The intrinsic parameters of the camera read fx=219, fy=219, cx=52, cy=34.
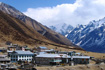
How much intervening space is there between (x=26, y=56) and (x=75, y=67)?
96.2 feet

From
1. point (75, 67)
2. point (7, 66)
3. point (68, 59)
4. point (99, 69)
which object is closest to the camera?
point (7, 66)

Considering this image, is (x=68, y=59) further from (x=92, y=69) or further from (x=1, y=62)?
(x=1, y=62)

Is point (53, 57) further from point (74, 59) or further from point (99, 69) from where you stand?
point (99, 69)

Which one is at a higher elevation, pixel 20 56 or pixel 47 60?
pixel 20 56

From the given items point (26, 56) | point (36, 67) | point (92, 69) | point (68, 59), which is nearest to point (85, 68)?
point (92, 69)

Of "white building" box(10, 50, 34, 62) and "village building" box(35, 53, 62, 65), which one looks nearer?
"village building" box(35, 53, 62, 65)

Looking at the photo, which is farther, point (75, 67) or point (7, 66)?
point (75, 67)

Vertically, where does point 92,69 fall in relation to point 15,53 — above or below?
below

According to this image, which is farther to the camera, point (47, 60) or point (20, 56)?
point (20, 56)

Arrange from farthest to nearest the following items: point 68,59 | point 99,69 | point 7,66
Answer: point 68,59
point 99,69
point 7,66

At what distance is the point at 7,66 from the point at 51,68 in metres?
15.8

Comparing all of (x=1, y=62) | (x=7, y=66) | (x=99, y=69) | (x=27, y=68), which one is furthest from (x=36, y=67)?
(x=99, y=69)

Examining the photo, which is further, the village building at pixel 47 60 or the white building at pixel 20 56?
the white building at pixel 20 56

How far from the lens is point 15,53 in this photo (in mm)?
101625
